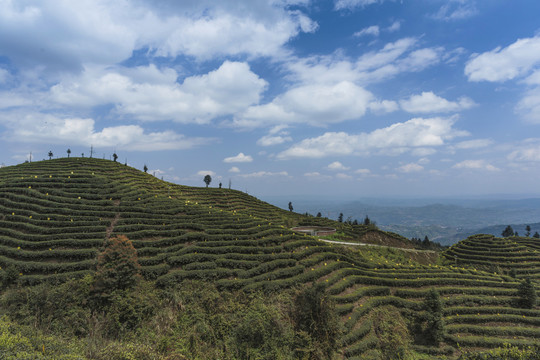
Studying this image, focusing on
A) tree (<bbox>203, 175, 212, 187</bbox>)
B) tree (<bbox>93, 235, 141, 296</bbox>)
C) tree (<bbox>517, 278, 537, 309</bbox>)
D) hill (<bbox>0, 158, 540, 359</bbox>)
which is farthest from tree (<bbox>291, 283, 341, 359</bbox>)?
tree (<bbox>203, 175, 212, 187</bbox>)

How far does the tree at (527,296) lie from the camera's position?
25.1 metres

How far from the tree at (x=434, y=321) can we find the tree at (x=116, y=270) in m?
25.8

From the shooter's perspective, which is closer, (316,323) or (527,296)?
(316,323)

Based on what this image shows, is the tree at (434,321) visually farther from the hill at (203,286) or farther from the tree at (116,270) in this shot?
the tree at (116,270)

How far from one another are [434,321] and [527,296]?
1413 centimetres

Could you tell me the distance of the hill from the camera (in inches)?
A: 664

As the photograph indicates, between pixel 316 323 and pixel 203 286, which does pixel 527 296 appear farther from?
pixel 203 286

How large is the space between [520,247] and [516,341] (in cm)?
4149

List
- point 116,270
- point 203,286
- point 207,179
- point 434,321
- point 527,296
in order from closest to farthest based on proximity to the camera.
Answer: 1. point 116,270
2. point 434,321
3. point 203,286
4. point 527,296
5. point 207,179

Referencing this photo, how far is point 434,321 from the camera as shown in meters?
20.5

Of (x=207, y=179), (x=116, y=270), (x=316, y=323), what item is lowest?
(x=316, y=323)

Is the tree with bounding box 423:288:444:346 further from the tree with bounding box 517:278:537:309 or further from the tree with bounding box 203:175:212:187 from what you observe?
the tree with bounding box 203:175:212:187

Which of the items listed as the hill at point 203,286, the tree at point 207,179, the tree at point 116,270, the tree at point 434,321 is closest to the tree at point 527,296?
the hill at point 203,286

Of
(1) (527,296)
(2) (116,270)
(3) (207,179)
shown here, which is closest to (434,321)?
(1) (527,296)
